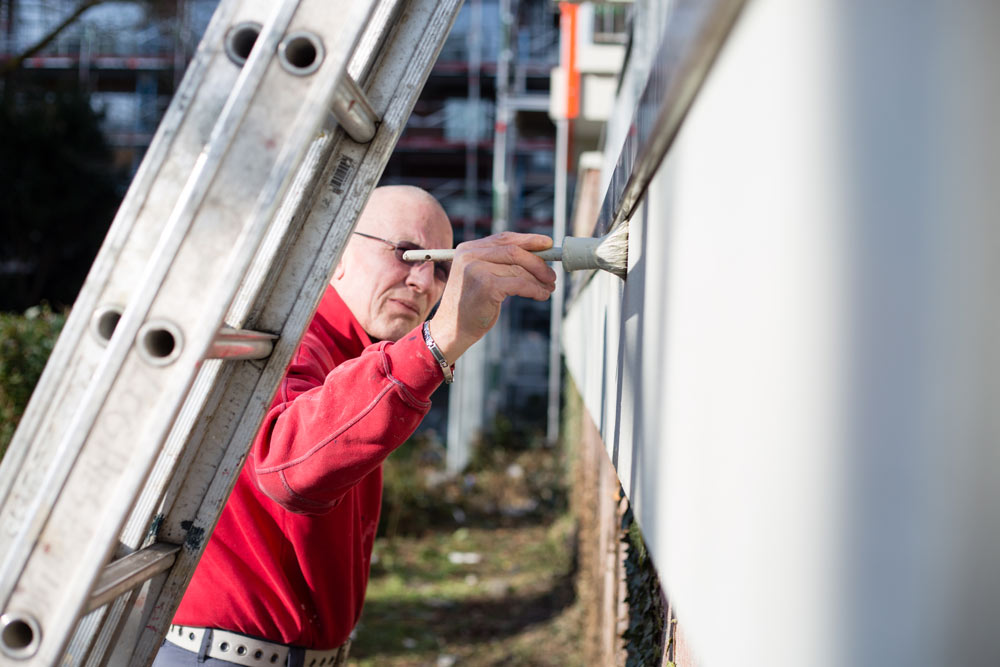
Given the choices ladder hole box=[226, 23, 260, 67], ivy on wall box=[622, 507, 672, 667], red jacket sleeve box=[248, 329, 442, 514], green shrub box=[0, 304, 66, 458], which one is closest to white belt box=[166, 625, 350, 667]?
red jacket sleeve box=[248, 329, 442, 514]

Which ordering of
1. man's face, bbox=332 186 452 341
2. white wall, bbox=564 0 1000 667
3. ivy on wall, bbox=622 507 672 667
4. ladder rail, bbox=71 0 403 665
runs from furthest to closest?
1. man's face, bbox=332 186 452 341
2. ivy on wall, bbox=622 507 672 667
3. ladder rail, bbox=71 0 403 665
4. white wall, bbox=564 0 1000 667

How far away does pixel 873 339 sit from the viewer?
1.58ft

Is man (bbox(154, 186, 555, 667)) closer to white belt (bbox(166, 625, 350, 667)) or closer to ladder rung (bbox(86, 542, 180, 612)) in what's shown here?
white belt (bbox(166, 625, 350, 667))

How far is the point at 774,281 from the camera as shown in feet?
1.90

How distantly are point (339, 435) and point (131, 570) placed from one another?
40 centimetres

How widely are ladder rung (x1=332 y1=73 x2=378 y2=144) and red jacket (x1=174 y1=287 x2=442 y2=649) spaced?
37 cm

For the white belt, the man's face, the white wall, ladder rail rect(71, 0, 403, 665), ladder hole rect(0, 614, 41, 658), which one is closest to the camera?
the white wall

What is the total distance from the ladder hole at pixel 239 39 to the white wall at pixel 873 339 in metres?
0.64

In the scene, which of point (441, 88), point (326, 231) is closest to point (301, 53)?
point (326, 231)

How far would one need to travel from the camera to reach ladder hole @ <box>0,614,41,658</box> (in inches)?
37.0

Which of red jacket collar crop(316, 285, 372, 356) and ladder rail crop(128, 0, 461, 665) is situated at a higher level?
red jacket collar crop(316, 285, 372, 356)

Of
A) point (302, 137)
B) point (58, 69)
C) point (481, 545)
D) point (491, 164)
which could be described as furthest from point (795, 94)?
point (58, 69)

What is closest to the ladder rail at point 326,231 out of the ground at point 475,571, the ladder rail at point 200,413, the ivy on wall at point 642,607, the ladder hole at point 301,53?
the ladder rail at point 200,413

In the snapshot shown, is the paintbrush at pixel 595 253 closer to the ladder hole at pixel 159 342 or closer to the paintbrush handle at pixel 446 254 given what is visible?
the paintbrush handle at pixel 446 254
